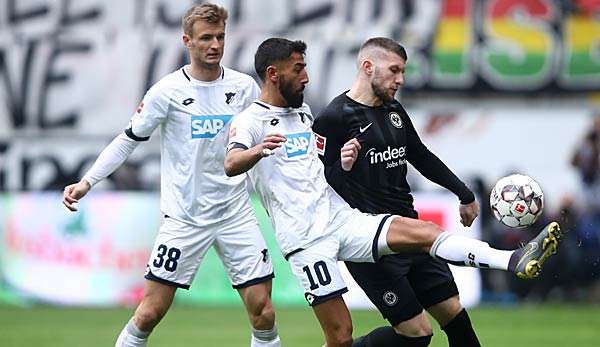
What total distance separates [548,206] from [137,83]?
687cm

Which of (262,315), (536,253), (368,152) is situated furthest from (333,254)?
(536,253)

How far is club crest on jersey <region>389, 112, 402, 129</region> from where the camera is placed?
377 inches

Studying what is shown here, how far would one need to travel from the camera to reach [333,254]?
9.35 meters

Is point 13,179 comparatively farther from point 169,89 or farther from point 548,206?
point 169,89

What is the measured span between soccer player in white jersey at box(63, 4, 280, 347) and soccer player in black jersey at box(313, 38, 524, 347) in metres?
0.81

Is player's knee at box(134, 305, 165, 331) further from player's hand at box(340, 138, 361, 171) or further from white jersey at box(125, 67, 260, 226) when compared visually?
player's hand at box(340, 138, 361, 171)

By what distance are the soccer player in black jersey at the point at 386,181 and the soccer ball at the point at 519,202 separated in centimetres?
55

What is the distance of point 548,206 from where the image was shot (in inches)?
835

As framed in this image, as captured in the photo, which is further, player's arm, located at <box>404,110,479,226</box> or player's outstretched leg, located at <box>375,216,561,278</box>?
player's arm, located at <box>404,110,479,226</box>

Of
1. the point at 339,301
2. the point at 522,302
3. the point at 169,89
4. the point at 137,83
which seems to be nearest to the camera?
the point at 339,301

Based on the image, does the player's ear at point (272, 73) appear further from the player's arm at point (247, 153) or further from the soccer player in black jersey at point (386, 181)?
the player's arm at point (247, 153)

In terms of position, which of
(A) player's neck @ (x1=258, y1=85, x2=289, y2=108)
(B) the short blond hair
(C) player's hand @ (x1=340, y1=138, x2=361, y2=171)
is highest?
(B) the short blond hair

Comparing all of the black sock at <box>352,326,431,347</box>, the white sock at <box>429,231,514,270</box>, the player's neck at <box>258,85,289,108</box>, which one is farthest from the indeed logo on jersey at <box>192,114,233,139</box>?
the white sock at <box>429,231,514,270</box>

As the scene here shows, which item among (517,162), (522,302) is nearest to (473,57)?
(517,162)
